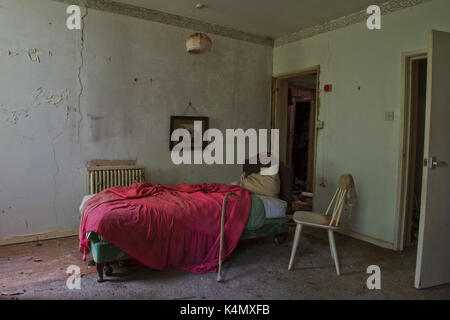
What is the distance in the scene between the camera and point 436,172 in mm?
2549

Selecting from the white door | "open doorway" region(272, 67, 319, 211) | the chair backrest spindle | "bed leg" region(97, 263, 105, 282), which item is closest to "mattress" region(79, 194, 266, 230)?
the chair backrest spindle

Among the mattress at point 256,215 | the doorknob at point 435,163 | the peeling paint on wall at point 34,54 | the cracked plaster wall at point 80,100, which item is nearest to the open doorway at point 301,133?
the cracked plaster wall at point 80,100

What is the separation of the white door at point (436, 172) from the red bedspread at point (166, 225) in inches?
59.8

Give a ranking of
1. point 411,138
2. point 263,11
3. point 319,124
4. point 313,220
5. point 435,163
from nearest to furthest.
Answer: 1. point 435,163
2. point 313,220
3. point 411,138
4. point 263,11
5. point 319,124

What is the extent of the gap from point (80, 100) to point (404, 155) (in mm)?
3777

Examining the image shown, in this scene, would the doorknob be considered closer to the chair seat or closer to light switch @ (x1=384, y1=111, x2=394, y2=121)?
the chair seat

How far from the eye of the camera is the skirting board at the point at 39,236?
348 centimetres

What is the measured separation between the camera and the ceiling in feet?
12.6

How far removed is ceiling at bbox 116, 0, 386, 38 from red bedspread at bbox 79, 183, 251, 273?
7.78 feet

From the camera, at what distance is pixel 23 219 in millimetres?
3561

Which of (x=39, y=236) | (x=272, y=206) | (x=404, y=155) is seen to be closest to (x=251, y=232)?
(x=272, y=206)

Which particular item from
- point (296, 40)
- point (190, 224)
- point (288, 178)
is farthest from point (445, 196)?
point (296, 40)

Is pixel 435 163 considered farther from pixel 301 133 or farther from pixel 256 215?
pixel 301 133

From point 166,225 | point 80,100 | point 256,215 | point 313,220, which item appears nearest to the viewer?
point 166,225
